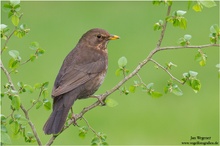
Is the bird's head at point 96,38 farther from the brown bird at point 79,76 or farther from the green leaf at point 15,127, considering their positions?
the green leaf at point 15,127

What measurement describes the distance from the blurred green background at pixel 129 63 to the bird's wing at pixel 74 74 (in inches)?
57.7

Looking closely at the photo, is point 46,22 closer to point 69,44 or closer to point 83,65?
point 69,44

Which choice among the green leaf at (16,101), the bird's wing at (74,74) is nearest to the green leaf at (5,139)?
the green leaf at (16,101)

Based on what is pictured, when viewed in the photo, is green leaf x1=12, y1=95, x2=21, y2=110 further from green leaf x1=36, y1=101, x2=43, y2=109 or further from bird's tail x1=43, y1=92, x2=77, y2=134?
bird's tail x1=43, y1=92, x2=77, y2=134

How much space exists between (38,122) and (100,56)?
3.44m

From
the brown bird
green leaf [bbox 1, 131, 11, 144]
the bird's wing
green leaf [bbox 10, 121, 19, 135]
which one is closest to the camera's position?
green leaf [bbox 1, 131, 11, 144]

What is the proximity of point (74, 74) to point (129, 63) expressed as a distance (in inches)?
250

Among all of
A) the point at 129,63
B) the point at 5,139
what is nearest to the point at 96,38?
the point at 5,139

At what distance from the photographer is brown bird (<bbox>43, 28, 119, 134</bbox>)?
18.3ft

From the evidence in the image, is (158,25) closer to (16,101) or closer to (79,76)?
(16,101)

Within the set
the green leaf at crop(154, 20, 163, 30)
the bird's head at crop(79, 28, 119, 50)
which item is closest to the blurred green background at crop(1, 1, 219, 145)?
the bird's head at crop(79, 28, 119, 50)

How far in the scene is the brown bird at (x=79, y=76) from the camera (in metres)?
5.58

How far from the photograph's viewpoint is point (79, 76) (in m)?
6.22

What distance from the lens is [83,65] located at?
21.1 ft
